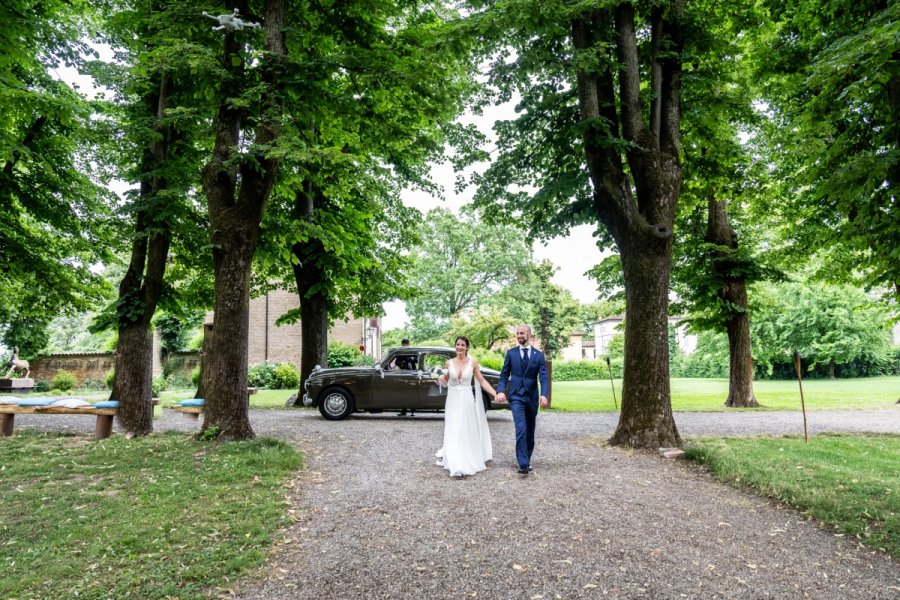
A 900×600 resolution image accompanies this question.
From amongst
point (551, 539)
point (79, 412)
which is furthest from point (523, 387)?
point (79, 412)

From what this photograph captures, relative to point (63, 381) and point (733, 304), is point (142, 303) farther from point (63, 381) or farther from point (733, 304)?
point (63, 381)

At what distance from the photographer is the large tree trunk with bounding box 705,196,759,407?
711 inches

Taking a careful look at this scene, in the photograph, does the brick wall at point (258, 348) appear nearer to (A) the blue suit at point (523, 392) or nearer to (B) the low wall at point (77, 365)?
(B) the low wall at point (77, 365)

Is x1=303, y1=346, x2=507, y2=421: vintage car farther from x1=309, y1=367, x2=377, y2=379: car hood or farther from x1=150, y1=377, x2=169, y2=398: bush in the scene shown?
x1=150, y1=377, x2=169, y2=398: bush

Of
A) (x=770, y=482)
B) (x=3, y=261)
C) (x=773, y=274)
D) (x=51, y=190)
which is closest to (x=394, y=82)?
(x=770, y=482)

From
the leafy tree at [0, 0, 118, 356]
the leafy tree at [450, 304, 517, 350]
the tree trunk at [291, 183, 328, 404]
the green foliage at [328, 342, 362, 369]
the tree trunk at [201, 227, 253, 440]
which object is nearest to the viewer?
the tree trunk at [201, 227, 253, 440]

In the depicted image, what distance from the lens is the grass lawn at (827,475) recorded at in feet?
18.1

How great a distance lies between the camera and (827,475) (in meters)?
7.16

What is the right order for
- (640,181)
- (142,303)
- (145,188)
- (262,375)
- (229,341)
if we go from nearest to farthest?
1. (229,341)
2. (640,181)
3. (142,303)
4. (145,188)
5. (262,375)

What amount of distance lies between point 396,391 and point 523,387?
6407 mm

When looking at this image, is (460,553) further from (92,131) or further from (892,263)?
(92,131)

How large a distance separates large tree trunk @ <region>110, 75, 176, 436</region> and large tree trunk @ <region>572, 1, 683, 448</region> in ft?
26.4

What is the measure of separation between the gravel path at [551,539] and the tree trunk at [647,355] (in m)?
0.85

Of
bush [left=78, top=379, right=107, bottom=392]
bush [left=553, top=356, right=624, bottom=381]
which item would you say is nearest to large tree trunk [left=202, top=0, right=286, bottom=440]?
bush [left=78, top=379, right=107, bottom=392]
